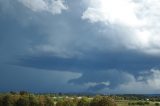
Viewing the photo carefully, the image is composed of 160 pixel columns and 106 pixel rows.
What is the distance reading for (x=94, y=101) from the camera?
18712 cm

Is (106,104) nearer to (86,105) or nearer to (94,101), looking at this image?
(94,101)

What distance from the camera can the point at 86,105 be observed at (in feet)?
653

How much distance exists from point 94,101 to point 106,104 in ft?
33.9

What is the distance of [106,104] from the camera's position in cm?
17800

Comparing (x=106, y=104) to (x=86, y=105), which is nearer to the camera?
(x=106, y=104)

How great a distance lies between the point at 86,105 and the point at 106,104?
22.8 m

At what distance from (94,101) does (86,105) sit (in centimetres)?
1280

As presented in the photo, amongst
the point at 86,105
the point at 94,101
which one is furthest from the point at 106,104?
the point at 86,105
